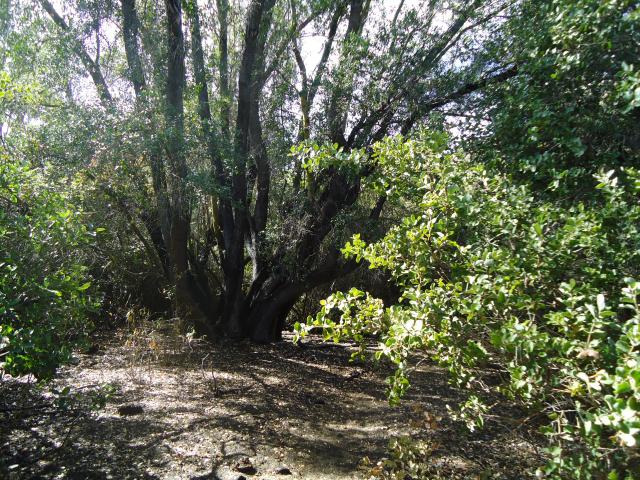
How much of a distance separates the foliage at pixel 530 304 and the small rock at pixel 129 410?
3.31 m

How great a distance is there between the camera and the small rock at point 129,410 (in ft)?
17.4

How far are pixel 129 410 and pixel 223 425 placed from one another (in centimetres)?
103

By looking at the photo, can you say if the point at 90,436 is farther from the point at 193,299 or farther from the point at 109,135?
the point at 193,299

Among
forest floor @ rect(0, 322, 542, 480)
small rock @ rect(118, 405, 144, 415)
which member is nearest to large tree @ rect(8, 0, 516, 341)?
forest floor @ rect(0, 322, 542, 480)

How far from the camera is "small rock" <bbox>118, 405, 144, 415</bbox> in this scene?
530cm

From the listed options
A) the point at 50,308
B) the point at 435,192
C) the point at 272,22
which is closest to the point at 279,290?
the point at 272,22

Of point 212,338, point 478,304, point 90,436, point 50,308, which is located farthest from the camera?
point 212,338

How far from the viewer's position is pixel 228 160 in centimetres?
775

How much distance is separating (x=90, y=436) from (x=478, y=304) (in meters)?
4.03

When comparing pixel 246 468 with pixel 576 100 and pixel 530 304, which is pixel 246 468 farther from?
pixel 576 100

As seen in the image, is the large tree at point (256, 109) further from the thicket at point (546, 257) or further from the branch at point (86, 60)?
the thicket at point (546, 257)

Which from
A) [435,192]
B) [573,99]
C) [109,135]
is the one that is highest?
[109,135]

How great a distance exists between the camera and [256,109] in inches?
340

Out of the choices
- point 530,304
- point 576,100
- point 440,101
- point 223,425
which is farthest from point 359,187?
point 530,304
